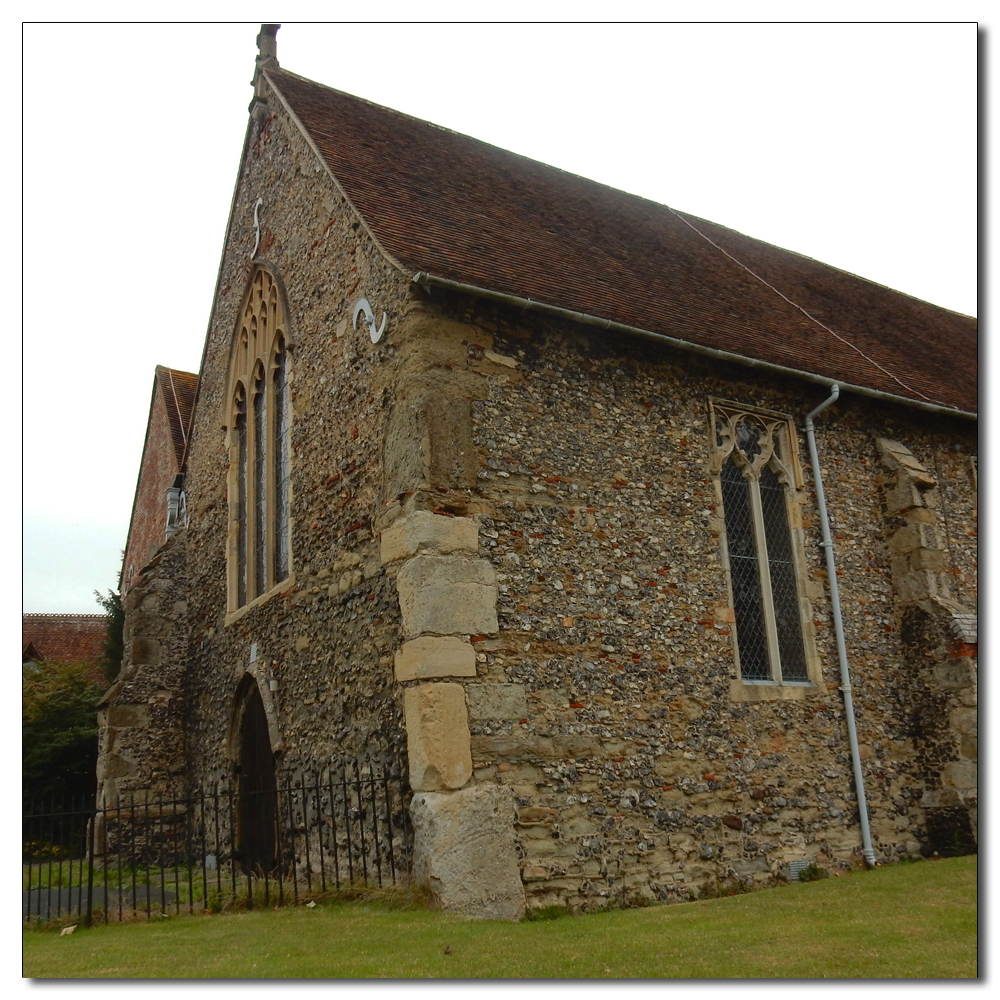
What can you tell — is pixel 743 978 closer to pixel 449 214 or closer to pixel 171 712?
pixel 449 214

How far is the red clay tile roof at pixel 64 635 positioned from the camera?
26.8 meters

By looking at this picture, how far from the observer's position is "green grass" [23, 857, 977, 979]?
6215 millimetres

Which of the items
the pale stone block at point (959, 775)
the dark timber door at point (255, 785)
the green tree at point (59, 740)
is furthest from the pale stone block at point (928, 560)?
the green tree at point (59, 740)

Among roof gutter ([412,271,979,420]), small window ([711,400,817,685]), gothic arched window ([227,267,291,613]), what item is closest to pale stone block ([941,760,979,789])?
small window ([711,400,817,685])

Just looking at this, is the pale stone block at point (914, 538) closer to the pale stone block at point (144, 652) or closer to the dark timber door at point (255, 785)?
the dark timber door at point (255, 785)

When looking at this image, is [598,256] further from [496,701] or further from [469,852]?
[469,852]

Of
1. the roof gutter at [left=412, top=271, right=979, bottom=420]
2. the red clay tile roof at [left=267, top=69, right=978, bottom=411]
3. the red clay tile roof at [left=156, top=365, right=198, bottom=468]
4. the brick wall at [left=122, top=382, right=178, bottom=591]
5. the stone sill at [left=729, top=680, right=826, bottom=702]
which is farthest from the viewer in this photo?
the red clay tile roof at [left=156, top=365, right=198, bottom=468]

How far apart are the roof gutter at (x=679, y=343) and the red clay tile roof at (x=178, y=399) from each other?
29.7 feet

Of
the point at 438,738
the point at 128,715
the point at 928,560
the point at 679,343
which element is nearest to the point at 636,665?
the point at 438,738

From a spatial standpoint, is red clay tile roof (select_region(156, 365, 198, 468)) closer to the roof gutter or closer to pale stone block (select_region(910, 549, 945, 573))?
the roof gutter

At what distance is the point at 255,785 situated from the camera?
480 inches

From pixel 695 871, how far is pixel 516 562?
3.31 m

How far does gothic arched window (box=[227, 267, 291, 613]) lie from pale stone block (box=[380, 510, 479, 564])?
10.0ft

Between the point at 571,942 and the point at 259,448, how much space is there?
8157 mm
